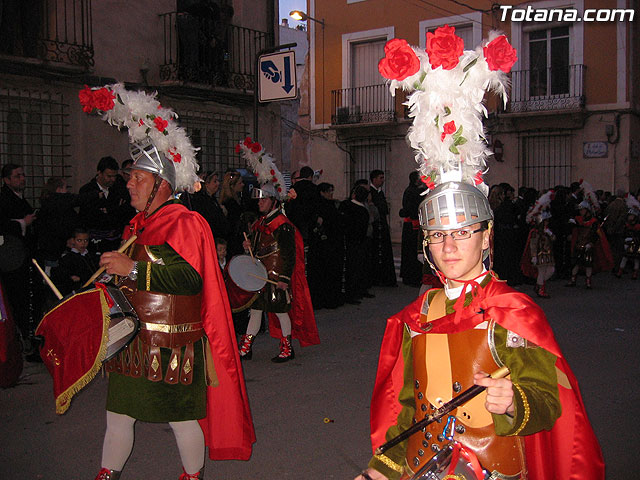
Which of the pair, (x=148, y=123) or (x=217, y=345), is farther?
(x=148, y=123)

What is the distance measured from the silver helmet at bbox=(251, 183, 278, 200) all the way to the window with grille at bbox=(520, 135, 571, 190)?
14946 mm

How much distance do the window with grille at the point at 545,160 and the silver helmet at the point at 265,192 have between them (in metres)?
14.9

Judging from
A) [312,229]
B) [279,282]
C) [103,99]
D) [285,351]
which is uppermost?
[103,99]

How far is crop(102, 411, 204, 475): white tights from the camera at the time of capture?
340cm

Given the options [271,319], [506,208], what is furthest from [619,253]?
[271,319]

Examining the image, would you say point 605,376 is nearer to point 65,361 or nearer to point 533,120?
point 65,361

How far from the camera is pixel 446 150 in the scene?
252 centimetres

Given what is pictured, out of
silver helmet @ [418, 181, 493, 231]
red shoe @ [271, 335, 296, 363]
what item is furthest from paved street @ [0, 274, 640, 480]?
silver helmet @ [418, 181, 493, 231]

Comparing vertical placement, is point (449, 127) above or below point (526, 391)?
above

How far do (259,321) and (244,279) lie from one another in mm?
583

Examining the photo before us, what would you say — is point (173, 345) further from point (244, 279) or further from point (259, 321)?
point (259, 321)

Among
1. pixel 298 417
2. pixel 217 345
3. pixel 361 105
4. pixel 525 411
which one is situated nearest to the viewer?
pixel 525 411

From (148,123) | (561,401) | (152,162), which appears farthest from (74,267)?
(561,401)

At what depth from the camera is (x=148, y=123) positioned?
4066 mm
